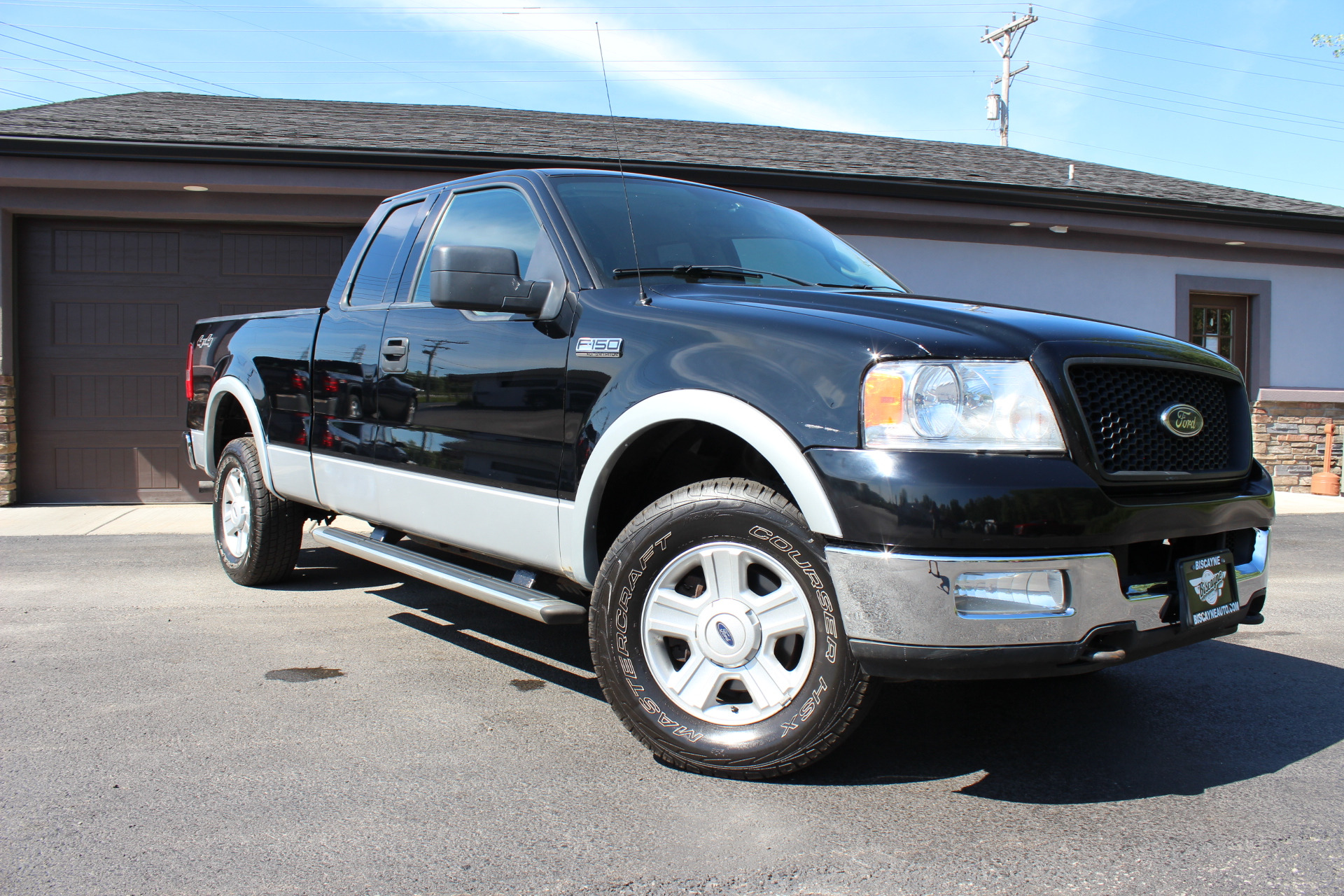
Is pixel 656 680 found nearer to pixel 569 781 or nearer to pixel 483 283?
pixel 569 781

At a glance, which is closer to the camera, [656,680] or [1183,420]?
[1183,420]

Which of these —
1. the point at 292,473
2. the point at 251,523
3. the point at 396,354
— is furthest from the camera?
the point at 251,523

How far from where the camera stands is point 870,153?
41.9 ft

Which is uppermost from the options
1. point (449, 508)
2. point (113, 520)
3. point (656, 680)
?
point (449, 508)

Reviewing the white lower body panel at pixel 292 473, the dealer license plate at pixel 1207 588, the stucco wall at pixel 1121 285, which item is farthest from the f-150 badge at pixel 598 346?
the stucco wall at pixel 1121 285

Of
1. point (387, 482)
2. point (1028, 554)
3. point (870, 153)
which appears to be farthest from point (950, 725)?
point (870, 153)

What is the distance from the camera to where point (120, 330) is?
9.84 metres

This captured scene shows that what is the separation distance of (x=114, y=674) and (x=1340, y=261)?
14579mm

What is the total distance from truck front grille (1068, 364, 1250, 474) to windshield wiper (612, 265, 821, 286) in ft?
4.24

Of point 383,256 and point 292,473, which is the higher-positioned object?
point 383,256

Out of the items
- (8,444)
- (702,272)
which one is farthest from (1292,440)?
(8,444)

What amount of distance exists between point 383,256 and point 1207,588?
3.61 metres

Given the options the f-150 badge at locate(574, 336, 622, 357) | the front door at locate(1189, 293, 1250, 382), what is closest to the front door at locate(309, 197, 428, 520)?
the f-150 badge at locate(574, 336, 622, 357)

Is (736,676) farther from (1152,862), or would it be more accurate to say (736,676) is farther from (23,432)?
(23,432)
